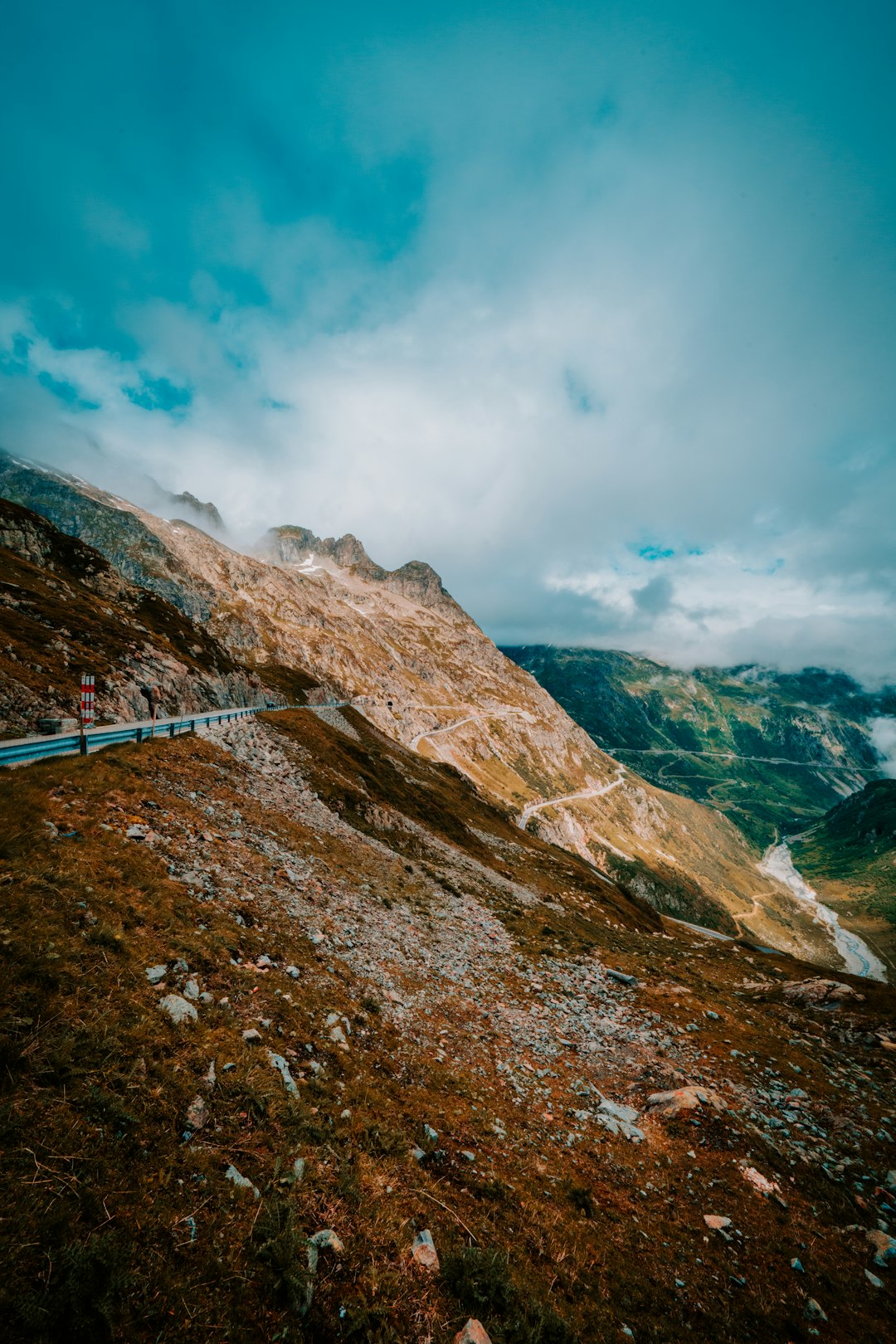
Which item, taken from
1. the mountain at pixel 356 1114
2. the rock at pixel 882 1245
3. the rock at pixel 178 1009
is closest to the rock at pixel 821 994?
the mountain at pixel 356 1114

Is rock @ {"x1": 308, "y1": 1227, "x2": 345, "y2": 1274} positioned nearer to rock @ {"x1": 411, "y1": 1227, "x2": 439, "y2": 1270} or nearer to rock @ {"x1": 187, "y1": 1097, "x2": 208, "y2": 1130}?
rock @ {"x1": 411, "y1": 1227, "x2": 439, "y2": 1270}

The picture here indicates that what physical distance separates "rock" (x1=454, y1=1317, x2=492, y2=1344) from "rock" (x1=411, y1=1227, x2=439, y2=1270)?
2.81 ft

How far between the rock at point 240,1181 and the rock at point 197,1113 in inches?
33.2

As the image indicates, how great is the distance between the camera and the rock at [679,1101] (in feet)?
51.2

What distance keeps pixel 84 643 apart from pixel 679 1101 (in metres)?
52.4

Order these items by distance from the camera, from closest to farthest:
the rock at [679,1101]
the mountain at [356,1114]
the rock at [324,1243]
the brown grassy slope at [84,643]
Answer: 1. the mountain at [356,1114]
2. the rock at [324,1243]
3. the rock at [679,1101]
4. the brown grassy slope at [84,643]

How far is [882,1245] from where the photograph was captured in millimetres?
12555

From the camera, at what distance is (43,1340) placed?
15.8ft

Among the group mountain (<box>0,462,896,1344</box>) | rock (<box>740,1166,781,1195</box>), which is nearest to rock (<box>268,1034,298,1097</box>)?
mountain (<box>0,462,896,1344</box>)

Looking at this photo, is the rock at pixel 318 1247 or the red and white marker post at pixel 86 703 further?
the red and white marker post at pixel 86 703

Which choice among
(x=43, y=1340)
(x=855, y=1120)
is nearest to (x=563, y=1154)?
(x=43, y=1340)

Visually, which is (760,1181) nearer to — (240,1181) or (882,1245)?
(882,1245)

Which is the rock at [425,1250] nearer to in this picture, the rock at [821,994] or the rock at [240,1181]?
the rock at [240,1181]

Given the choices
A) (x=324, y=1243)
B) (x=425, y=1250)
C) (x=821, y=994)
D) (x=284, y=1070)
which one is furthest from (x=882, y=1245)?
(x=821, y=994)
